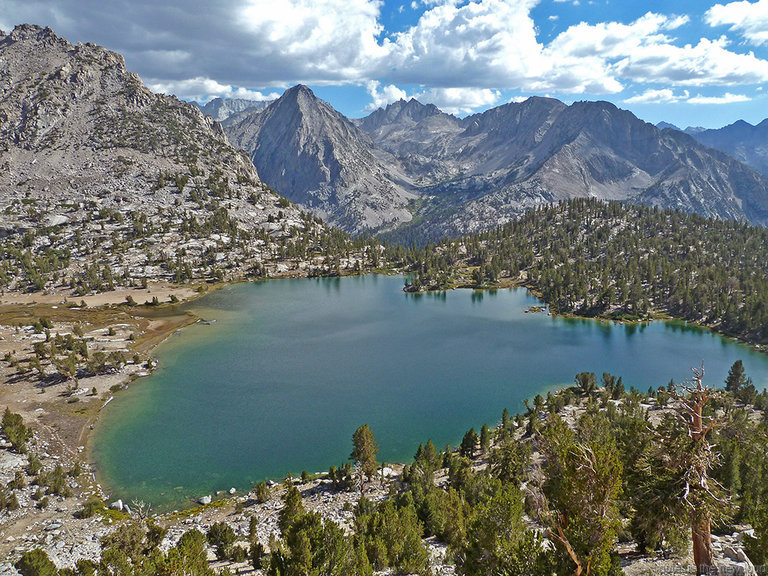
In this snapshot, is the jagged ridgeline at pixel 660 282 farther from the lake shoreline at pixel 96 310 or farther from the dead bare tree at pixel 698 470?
the dead bare tree at pixel 698 470

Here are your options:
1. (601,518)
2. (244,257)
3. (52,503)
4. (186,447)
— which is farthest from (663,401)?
(244,257)

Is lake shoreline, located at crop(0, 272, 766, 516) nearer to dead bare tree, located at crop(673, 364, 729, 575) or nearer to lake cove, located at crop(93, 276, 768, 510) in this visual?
lake cove, located at crop(93, 276, 768, 510)

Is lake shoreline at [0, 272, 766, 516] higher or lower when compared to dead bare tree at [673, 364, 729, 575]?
lower

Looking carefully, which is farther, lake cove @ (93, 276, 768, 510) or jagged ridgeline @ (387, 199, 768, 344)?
jagged ridgeline @ (387, 199, 768, 344)

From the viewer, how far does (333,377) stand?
82312mm

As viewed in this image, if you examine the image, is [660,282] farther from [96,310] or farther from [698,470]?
[96,310]

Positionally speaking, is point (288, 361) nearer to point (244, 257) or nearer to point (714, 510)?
point (714, 510)

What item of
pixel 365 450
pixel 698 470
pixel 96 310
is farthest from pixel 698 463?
pixel 96 310

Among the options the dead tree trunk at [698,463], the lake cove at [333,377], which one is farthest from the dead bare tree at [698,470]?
the lake cove at [333,377]

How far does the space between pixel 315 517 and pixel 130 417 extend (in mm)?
52910

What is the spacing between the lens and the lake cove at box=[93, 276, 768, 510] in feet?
184

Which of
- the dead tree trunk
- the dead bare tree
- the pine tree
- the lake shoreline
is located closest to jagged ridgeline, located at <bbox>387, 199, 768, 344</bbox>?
the lake shoreline

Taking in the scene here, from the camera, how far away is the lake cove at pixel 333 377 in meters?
56.0

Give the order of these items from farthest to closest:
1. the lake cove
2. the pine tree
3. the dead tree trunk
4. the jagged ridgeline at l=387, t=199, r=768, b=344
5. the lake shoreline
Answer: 1. the jagged ridgeline at l=387, t=199, r=768, b=344
2. the lake shoreline
3. the lake cove
4. the pine tree
5. the dead tree trunk
